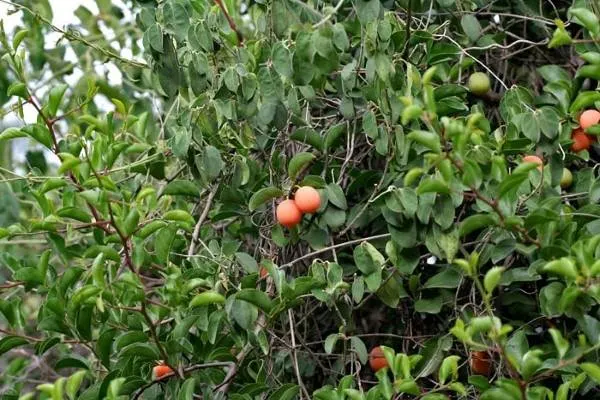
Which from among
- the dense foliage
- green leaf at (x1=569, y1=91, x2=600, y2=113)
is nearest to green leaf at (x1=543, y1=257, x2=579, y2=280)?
the dense foliage

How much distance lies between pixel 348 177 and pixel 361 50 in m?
0.22

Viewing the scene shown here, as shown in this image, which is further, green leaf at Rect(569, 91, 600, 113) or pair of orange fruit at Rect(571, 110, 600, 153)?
pair of orange fruit at Rect(571, 110, 600, 153)

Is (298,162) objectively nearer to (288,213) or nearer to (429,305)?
(288,213)

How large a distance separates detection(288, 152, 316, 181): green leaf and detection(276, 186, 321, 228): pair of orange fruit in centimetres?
3

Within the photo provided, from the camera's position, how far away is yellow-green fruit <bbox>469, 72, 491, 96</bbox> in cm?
169

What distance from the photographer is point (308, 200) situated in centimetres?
150

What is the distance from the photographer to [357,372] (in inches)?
59.7

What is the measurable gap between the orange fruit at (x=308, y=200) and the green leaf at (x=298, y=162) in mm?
35

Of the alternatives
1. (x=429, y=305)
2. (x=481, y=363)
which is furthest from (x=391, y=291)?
Result: (x=481, y=363)

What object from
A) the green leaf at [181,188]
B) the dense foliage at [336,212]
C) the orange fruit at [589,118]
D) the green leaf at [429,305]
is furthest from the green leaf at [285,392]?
the orange fruit at [589,118]

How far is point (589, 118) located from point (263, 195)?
477mm

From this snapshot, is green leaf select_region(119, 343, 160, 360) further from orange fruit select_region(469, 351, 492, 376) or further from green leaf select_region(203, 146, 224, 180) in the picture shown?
orange fruit select_region(469, 351, 492, 376)

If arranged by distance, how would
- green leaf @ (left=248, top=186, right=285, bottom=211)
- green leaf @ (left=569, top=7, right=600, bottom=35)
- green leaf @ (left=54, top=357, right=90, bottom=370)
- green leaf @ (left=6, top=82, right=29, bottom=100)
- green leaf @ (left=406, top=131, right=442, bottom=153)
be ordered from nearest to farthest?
green leaf @ (left=406, top=131, right=442, bottom=153) < green leaf @ (left=569, top=7, right=600, bottom=35) < green leaf @ (left=6, top=82, right=29, bottom=100) < green leaf @ (left=248, top=186, right=285, bottom=211) < green leaf @ (left=54, top=357, right=90, bottom=370)

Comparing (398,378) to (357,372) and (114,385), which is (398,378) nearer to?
(357,372)
